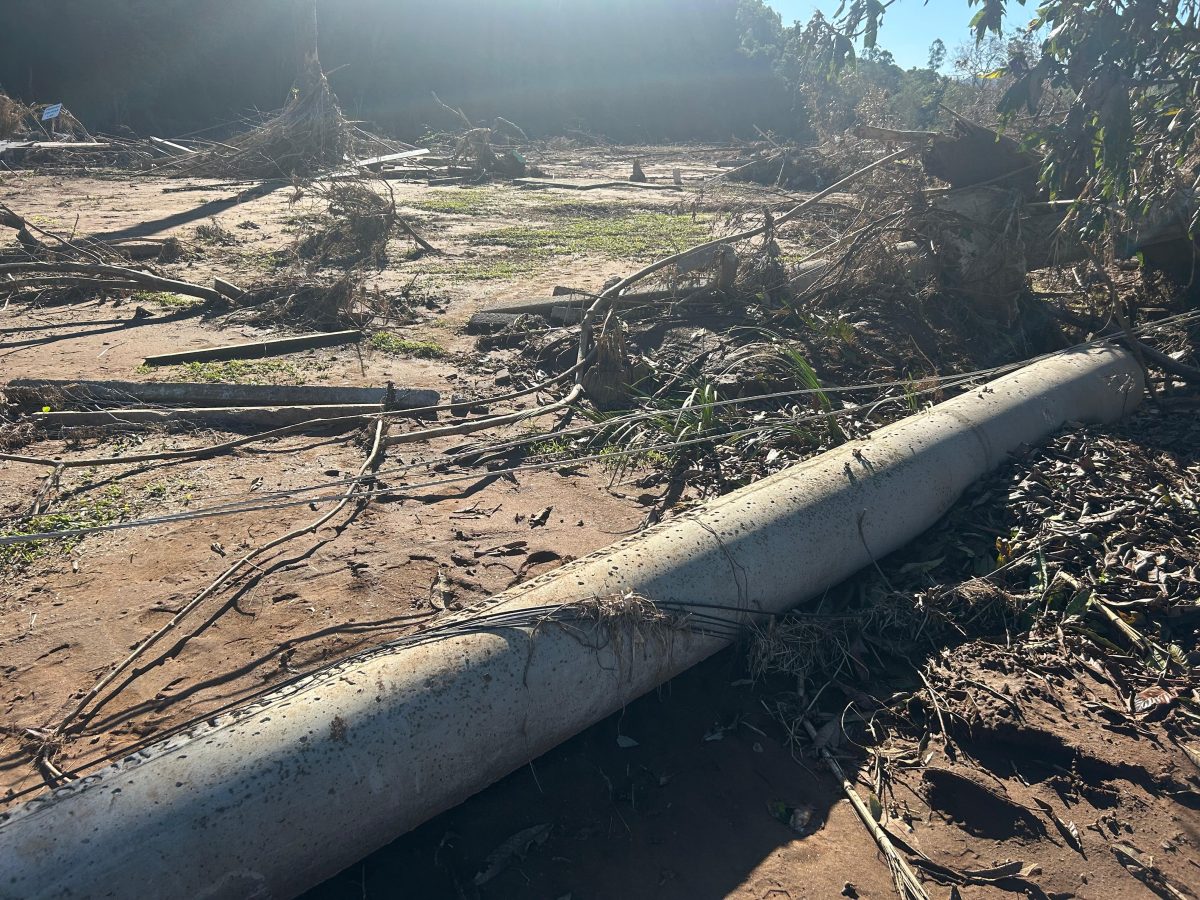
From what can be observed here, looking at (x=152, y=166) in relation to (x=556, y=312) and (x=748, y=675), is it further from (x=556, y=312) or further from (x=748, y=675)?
(x=748, y=675)

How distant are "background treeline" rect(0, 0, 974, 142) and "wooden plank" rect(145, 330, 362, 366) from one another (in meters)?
12.6

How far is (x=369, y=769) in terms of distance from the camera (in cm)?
249

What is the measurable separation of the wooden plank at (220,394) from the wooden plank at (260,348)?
82 cm

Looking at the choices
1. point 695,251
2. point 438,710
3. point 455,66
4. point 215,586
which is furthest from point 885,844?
point 455,66

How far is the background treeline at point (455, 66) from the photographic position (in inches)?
925

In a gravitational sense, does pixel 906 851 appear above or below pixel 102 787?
below

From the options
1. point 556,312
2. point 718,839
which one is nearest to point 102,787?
point 718,839

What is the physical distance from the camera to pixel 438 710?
2.65m

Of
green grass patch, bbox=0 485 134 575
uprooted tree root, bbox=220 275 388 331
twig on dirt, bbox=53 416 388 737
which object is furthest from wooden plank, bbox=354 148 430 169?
green grass patch, bbox=0 485 134 575

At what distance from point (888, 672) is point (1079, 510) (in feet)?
4.50

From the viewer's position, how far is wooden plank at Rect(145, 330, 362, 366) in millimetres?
6625

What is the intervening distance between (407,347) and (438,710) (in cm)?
484

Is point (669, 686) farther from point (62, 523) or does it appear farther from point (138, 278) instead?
point (138, 278)

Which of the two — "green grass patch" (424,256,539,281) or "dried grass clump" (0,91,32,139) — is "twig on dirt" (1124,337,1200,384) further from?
"dried grass clump" (0,91,32,139)
